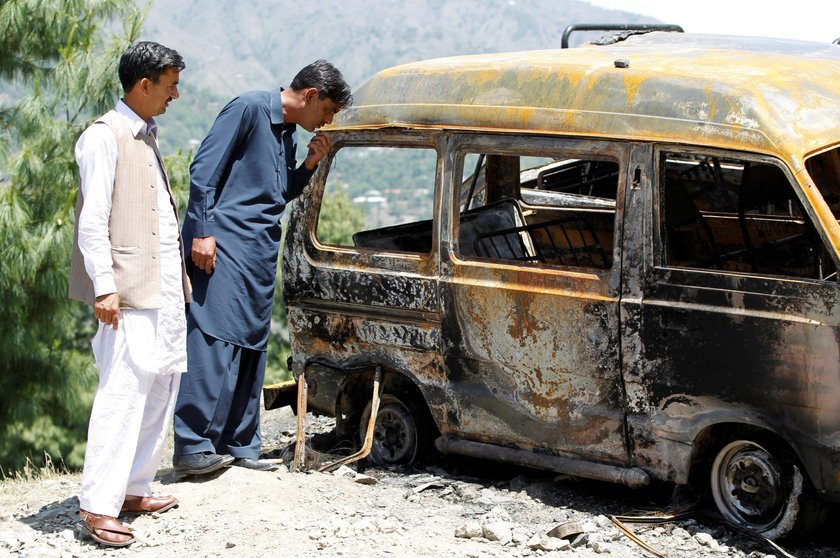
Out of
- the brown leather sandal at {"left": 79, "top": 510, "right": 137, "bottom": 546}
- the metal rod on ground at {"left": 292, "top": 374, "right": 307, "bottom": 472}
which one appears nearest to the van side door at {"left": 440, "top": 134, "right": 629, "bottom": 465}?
the metal rod on ground at {"left": 292, "top": 374, "right": 307, "bottom": 472}

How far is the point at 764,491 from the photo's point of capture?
5.04m

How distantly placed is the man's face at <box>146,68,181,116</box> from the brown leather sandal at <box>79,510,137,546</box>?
5.97 feet

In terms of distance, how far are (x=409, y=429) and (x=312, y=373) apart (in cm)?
66

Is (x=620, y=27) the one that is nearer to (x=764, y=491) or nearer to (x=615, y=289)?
(x=615, y=289)

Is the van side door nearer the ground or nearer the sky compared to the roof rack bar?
nearer the ground

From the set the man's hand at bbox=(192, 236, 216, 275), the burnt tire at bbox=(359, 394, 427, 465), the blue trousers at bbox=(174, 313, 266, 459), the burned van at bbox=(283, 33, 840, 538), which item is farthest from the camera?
the burnt tire at bbox=(359, 394, 427, 465)

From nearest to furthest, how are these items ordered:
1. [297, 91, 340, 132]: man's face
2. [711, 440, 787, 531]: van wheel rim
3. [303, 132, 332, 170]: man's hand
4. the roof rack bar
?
[711, 440, 787, 531]: van wheel rim → [297, 91, 340, 132]: man's face → [303, 132, 332, 170]: man's hand → the roof rack bar

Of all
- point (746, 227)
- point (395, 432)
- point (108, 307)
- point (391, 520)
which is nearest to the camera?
point (108, 307)

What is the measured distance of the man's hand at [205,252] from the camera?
5605 mm

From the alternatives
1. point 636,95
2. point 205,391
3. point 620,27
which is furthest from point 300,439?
point 620,27

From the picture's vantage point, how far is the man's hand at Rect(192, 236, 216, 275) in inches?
221

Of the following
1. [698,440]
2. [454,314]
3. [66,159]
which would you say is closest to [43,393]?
[66,159]

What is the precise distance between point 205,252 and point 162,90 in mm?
883

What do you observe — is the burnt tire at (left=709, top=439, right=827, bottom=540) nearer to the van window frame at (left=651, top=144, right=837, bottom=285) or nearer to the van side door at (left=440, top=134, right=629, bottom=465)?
the van side door at (left=440, top=134, right=629, bottom=465)
